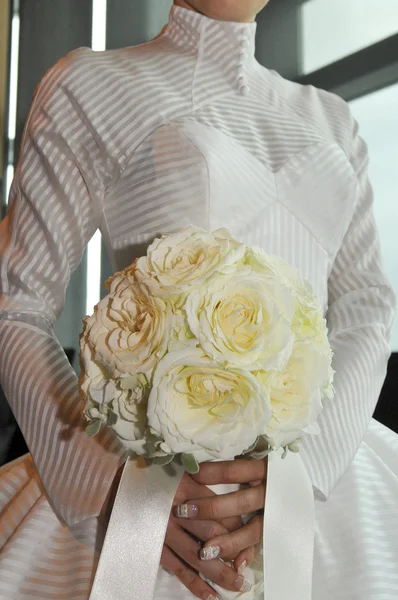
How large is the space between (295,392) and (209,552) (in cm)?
20

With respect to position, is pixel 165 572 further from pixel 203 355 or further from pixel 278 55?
pixel 278 55

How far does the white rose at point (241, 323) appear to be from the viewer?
0.61m

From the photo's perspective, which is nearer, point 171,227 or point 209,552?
point 209,552

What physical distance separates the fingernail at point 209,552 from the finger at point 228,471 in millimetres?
60

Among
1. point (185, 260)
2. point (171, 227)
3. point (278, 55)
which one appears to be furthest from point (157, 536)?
point (278, 55)

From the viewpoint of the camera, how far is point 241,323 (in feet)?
2.06

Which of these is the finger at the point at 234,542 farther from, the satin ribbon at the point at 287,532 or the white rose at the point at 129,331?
the white rose at the point at 129,331

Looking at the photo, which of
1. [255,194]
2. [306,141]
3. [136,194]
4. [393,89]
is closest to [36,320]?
[136,194]

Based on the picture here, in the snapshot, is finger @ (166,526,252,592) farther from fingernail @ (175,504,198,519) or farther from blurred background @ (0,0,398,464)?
blurred background @ (0,0,398,464)

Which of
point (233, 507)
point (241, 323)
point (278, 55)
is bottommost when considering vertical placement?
point (278, 55)

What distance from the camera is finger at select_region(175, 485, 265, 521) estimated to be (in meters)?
0.76

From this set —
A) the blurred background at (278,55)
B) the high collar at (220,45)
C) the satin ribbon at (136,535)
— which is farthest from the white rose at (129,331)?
the blurred background at (278,55)

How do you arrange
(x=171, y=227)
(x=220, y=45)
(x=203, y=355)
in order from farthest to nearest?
1. (x=220, y=45)
2. (x=171, y=227)
3. (x=203, y=355)

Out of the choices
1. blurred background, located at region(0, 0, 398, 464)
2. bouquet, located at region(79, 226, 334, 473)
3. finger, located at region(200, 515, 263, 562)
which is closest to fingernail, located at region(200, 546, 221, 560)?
finger, located at region(200, 515, 263, 562)
